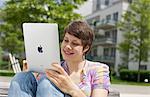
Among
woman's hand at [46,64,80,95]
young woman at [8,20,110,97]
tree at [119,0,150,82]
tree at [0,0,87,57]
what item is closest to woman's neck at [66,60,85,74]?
young woman at [8,20,110,97]

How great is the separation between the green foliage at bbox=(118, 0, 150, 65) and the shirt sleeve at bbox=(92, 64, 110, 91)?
1897 cm

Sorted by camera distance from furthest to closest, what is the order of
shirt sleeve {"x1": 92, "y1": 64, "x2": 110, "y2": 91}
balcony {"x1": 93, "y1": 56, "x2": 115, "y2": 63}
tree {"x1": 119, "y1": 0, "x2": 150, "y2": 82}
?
balcony {"x1": 93, "y1": 56, "x2": 115, "y2": 63} → tree {"x1": 119, "y1": 0, "x2": 150, "y2": 82} → shirt sleeve {"x1": 92, "y1": 64, "x2": 110, "y2": 91}

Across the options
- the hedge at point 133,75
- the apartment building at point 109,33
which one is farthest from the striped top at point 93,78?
the apartment building at point 109,33

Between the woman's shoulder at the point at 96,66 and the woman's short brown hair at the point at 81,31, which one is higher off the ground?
the woman's short brown hair at the point at 81,31

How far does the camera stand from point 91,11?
41281mm

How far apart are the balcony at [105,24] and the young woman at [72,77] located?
30.5 m

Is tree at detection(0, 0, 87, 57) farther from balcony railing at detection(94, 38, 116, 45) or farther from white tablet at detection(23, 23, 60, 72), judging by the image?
balcony railing at detection(94, 38, 116, 45)

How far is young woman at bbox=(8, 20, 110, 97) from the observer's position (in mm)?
1716

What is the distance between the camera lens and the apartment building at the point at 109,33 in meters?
31.6

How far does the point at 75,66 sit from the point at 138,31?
1983 cm

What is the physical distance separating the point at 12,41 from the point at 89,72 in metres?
18.1

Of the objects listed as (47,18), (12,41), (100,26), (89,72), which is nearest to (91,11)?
(100,26)

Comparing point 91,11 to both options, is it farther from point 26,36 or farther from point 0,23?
point 26,36

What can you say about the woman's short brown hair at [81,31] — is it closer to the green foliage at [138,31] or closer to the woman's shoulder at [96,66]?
the woman's shoulder at [96,66]
